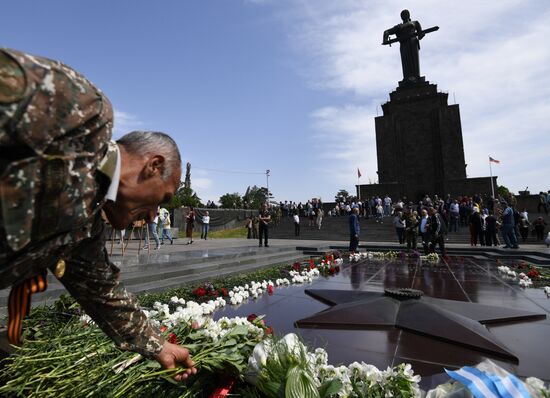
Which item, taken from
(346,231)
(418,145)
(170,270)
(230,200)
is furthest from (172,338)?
(230,200)

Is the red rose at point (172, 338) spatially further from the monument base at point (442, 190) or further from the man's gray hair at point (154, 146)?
the monument base at point (442, 190)

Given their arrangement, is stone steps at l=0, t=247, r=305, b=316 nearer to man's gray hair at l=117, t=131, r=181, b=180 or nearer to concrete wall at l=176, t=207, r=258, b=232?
man's gray hair at l=117, t=131, r=181, b=180

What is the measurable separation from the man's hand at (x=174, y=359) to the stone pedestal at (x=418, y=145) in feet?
99.5

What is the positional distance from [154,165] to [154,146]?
0.07 m

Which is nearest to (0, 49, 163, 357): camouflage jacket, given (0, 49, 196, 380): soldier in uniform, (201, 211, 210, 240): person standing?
(0, 49, 196, 380): soldier in uniform

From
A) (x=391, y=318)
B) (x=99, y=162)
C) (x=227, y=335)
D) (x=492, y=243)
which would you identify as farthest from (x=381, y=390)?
(x=492, y=243)

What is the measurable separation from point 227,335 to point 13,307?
119 cm

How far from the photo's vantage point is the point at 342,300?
461 cm

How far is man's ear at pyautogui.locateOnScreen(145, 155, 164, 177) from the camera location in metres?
1.14

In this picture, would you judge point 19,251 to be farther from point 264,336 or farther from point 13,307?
point 264,336

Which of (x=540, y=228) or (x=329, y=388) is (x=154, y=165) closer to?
(x=329, y=388)

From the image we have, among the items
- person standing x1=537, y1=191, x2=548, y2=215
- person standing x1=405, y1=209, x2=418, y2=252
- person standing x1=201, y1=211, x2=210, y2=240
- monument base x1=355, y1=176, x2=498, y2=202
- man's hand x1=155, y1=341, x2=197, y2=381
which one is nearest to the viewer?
man's hand x1=155, y1=341, x2=197, y2=381

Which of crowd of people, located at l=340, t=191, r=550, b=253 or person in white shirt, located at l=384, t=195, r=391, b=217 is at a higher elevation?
person in white shirt, located at l=384, t=195, r=391, b=217

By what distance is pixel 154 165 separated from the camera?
3.77 feet
